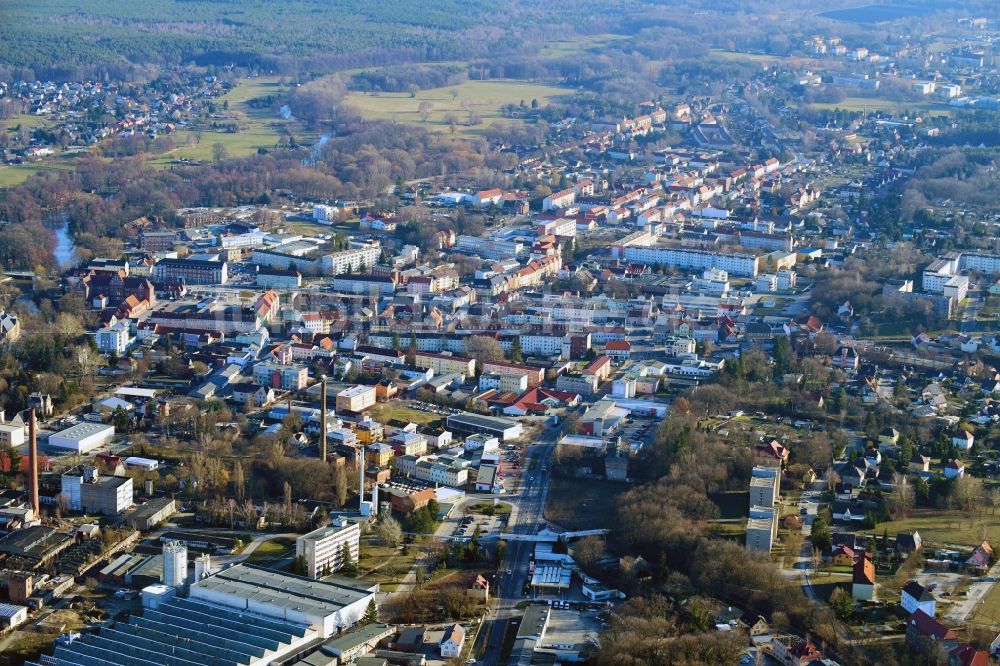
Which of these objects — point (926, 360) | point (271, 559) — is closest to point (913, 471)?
point (926, 360)

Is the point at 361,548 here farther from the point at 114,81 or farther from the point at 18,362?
the point at 114,81

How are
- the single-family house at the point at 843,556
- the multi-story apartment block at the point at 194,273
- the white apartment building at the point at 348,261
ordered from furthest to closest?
the white apartment building at the point at 348,261, the multi-story apartment block at the point at 194,273, the single-family house at the point at 843,556

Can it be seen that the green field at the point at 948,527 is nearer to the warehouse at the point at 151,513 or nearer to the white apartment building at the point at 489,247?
the warehouse at the point at 151,513

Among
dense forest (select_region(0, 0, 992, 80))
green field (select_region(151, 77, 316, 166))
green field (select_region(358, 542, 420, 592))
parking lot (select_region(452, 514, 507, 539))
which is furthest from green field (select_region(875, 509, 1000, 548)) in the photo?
dense forest (select_region(0, 0, 992, 80))

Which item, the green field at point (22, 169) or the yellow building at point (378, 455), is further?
the green field at point (22, 169)

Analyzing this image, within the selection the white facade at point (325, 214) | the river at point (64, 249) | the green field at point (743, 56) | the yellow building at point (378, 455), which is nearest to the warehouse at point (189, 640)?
the yellow building at point (378, 455)

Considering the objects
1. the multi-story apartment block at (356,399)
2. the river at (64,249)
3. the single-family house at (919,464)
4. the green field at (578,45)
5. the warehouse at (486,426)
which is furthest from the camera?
the green field at (578,45)

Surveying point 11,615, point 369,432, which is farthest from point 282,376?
point 11,615

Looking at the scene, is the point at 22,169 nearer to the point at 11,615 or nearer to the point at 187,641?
the point at 11,615
